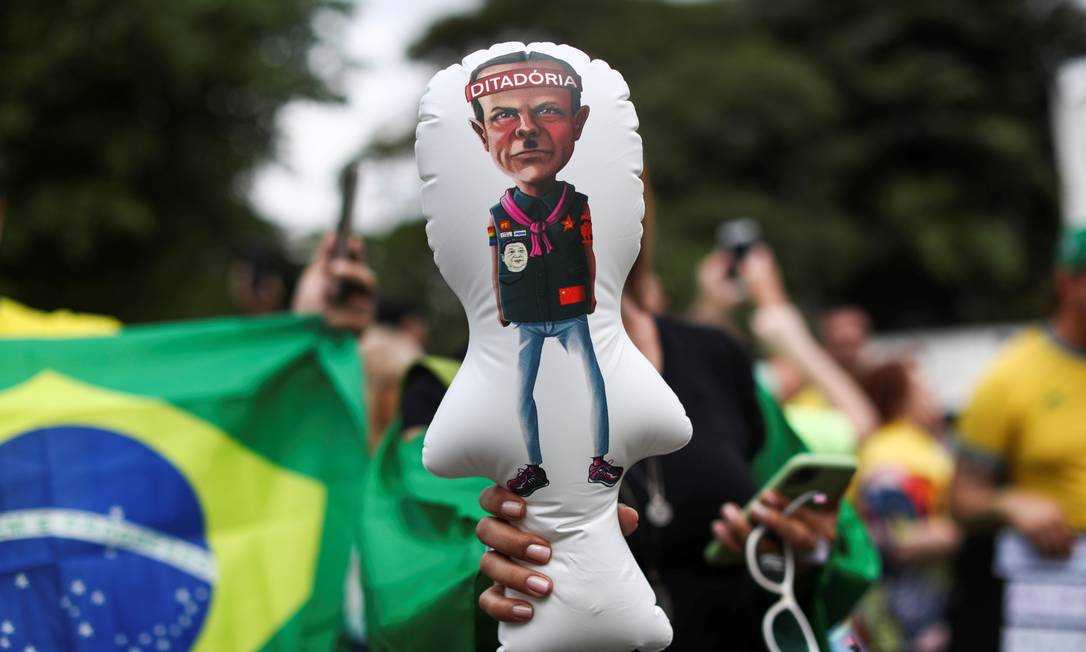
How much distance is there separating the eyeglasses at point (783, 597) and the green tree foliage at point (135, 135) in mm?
4547

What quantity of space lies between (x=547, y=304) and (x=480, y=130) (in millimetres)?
254

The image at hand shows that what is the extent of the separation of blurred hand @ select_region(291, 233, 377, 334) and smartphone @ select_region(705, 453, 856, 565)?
Result: 1124 mm

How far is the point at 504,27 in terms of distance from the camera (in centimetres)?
2647

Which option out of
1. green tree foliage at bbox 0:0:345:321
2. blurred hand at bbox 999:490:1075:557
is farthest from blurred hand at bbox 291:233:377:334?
green tree foliage at bbox 0:0:345:321

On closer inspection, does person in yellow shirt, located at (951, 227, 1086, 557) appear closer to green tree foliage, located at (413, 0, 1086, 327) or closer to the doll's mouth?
the doll's mouth

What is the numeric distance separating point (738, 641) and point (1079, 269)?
191 cm

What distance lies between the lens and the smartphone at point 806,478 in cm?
184

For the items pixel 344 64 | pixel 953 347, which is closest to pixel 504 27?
pixel 953 347

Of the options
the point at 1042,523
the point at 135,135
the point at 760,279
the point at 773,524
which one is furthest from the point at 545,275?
the point at 135,135

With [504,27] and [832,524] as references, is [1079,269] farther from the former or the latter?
[504,27]

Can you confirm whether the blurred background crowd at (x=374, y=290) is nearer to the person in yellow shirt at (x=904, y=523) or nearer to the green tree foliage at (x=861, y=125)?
the person in yellow shirt at (x=904, y=523)

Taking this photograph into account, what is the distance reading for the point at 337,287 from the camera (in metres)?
2.59

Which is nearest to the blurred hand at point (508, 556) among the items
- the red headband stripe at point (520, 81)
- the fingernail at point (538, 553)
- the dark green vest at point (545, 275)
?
the fingernail at point (538, 553)

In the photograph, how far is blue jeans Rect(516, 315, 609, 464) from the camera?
1442mm
